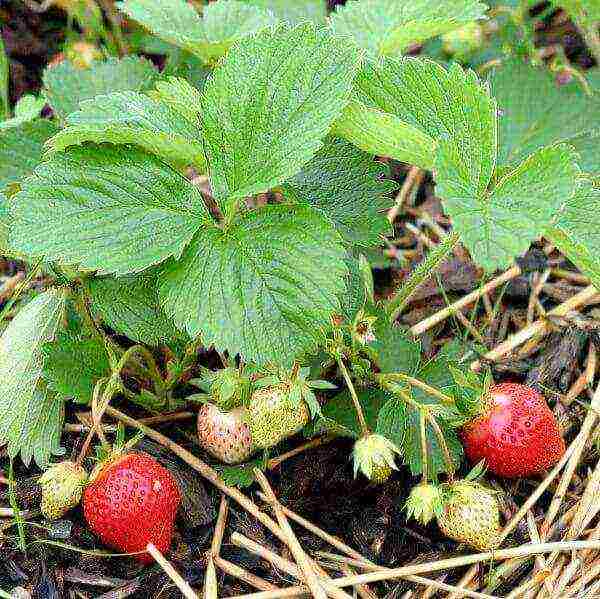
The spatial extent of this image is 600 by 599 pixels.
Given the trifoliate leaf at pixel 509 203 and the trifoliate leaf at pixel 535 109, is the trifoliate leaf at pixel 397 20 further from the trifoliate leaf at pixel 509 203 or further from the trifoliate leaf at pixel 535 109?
the trifoliate leaf at pixel 509 203

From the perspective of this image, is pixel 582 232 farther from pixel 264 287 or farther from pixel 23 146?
pixel 23 146

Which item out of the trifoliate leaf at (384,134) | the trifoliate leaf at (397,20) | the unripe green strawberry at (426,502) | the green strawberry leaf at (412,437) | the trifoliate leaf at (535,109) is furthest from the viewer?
the trifoliate leaf at (535,109)

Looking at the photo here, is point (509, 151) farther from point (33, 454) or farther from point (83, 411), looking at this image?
point (33, 454)

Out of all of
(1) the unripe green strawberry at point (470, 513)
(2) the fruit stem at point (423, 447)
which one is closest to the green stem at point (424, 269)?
(2) the fruit stem at point (423, 447)

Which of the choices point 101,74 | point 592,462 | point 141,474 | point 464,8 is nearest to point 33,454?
point 141,474

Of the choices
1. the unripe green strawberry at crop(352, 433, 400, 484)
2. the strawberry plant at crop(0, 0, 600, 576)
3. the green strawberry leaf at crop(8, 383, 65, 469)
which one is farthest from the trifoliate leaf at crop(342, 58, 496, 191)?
the green strawberry leaf at crop(8, 383, 65, 469)

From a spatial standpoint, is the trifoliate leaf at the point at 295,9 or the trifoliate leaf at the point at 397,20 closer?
the trifoliate leaf at the point at 397,20
